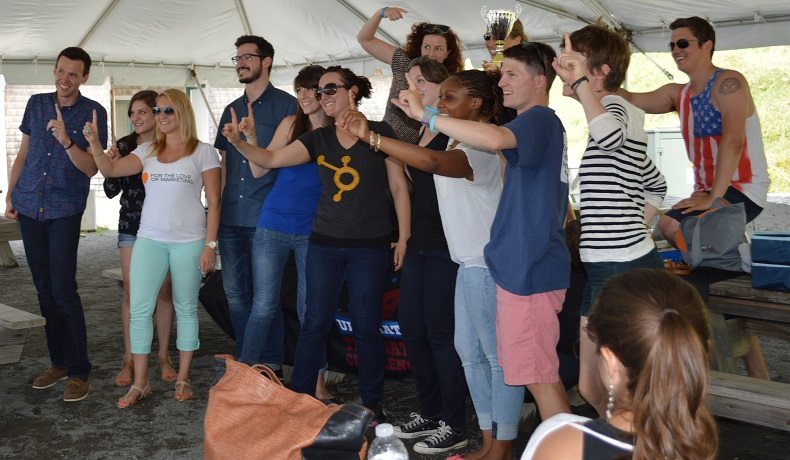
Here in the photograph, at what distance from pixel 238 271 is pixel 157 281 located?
0.43 meters

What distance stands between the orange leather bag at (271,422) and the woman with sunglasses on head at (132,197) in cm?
205

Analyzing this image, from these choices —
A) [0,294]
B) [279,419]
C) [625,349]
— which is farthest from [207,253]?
[0,294]

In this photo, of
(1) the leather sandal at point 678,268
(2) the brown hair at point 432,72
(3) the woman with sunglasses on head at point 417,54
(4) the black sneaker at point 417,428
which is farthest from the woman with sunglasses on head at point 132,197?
(1) the leather sandal at point 678,268

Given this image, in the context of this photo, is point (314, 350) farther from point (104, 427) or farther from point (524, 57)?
point (524, 57)

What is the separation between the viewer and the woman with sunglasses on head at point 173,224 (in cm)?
442

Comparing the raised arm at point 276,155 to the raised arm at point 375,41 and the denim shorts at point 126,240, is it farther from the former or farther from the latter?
the raised arm at point 375,41

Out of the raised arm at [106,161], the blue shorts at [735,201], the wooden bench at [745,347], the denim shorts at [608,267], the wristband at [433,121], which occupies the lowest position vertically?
the wooden bench at [745,347]

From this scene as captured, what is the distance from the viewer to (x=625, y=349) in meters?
1.65

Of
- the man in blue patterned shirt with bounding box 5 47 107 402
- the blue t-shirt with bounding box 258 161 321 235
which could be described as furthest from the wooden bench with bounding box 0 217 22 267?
the blue t-shirt with bounding box 258 161 321 235

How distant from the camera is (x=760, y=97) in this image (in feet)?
62.7

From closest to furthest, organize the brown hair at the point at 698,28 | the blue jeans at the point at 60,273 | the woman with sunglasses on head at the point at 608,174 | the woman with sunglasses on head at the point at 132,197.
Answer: the woman with sunglasses on head at the point at 608,174 → the brown hair at the point at 698,28 → the blue jeans at the point at 60,273 → the woman with sunglasses on head at the point at 132,197

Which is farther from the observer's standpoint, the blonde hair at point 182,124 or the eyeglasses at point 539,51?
the blonde hair at point 182,124

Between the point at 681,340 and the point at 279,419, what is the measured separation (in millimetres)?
1534

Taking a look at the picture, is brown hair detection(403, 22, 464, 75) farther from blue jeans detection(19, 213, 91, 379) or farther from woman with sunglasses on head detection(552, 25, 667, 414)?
blue jeans detection(19, 213, 91, 379)
